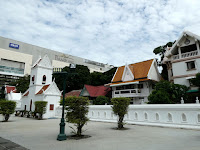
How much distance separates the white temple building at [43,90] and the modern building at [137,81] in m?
9.85

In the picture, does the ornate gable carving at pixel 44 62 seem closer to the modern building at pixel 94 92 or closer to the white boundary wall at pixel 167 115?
the modern building at pixel 94 92

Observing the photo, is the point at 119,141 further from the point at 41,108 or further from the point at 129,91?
the point at 129,91

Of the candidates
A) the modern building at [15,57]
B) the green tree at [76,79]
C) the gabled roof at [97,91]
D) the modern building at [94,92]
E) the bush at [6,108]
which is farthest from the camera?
the modern building at [15,57]

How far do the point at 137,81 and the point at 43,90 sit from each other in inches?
558

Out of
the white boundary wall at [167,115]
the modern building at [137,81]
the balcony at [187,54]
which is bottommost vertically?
the white boundary wall at [167,115]

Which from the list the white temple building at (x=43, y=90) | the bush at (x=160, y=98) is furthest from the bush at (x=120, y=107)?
the white temple building at (x=43, y=90)

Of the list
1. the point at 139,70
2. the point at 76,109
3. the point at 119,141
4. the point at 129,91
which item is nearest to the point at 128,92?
the point at 129,91

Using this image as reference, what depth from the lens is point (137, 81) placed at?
21828mm

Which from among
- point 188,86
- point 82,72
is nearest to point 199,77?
point 188,86

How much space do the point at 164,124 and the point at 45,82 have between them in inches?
782

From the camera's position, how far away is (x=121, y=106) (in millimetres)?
10758

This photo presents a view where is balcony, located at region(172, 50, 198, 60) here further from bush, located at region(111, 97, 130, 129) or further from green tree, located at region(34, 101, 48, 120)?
green tree, located at region(34, 101, 48, 120)

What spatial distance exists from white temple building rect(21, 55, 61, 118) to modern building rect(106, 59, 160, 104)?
9850mm

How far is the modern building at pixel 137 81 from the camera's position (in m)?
22.1
